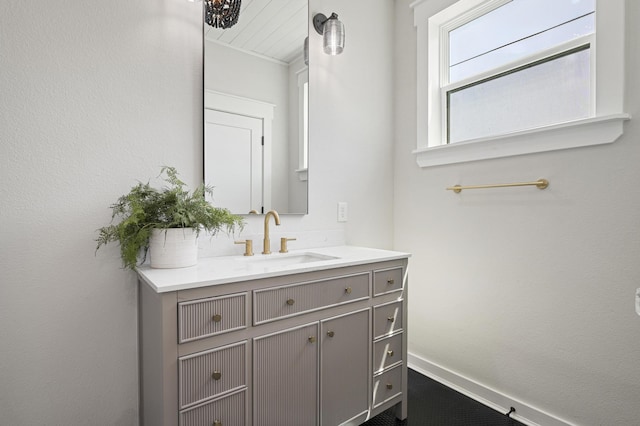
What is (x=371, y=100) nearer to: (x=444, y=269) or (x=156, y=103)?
(x=444, y=269)

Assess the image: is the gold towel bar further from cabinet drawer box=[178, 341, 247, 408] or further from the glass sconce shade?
cabinet drawer box=[178, 341, 247, 408]

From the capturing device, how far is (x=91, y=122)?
1.46m

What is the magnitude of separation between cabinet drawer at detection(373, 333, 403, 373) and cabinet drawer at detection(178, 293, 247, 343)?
2.53ft

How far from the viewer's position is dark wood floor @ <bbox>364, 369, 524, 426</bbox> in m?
1.83

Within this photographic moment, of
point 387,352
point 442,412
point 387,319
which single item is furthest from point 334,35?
point 442,412

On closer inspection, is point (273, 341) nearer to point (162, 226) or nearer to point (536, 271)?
point (162, 226)

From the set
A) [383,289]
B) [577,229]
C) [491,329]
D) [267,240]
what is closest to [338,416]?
[383,289]

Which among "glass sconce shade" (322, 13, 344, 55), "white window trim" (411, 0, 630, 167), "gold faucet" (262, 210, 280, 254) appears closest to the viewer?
"white window trim" (411, 0, 630, 167)

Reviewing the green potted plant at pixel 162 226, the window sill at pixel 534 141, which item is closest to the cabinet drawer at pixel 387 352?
the green potted plant at pixel 162 226

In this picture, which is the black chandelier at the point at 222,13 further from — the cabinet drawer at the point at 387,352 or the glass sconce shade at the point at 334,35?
the cabinet drawer at the point at 387,352

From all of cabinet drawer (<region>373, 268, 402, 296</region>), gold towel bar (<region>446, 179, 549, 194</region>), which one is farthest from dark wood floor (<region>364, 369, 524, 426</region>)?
gold towel bar (<region>446, 179, 549, 194</region>)

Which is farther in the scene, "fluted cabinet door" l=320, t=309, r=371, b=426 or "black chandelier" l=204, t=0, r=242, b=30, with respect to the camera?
"black chandelier" l=204, t=0, r=242, b=30

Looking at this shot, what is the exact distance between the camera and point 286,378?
141 cm

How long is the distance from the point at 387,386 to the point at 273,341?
2.56 ft
